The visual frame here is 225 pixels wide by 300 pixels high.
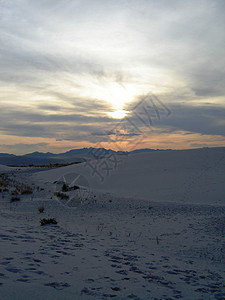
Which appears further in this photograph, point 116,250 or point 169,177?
point 169,177

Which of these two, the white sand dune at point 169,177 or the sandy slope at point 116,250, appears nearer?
the sandy slope at point 116,250

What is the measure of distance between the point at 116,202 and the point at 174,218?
12.3ft

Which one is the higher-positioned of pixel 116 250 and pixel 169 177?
pixel 169 177

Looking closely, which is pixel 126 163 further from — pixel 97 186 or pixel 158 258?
pixel 158 258

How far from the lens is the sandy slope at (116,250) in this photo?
3322 mm

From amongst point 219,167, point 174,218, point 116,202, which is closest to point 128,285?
point 174,218

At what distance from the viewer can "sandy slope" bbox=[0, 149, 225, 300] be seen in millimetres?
3322

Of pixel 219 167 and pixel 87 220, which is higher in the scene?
pixel 219 167

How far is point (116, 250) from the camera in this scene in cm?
529

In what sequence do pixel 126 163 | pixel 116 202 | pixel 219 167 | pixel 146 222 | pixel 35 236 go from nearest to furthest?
pixel 35 236, pixel 146 222, pixel 116 202, pixel 219 167, pixel 126 163

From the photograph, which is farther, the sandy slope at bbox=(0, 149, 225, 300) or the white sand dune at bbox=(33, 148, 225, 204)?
the white sand dune at bbox=(33, 148, 225, 204)

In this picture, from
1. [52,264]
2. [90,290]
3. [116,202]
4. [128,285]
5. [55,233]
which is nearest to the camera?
[90,290]

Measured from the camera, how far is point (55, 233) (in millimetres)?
6289

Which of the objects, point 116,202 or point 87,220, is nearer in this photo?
point 87,220
